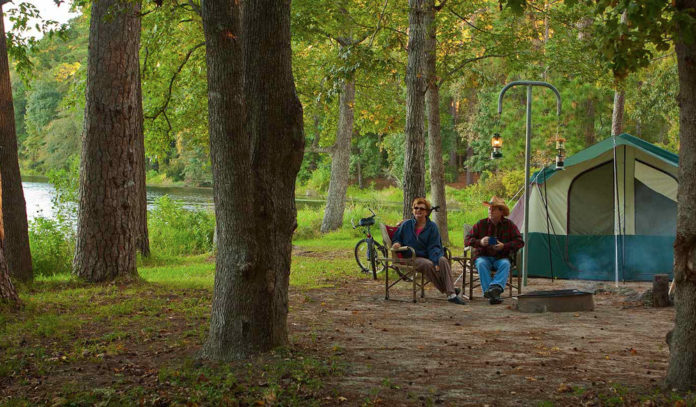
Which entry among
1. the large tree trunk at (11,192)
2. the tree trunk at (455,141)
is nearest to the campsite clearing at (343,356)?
the large tree trunk at (11,192)

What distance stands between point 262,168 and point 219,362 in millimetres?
1366

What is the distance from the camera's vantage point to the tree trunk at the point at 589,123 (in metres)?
26.7

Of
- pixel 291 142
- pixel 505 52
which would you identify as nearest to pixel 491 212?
pixel 291 142

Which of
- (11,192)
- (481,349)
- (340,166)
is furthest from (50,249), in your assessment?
(340,166)

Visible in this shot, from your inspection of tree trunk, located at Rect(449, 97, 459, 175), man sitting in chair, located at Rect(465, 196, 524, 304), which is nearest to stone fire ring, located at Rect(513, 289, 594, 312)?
man sitting in chair, located at Rect(465, 196, 524, 304)

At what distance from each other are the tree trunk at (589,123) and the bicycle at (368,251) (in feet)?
54.7

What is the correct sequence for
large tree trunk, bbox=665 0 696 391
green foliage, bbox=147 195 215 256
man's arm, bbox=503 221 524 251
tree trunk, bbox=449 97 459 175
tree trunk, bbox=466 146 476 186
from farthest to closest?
1. tree trunk, bbox=449 97 459 175
2. tree trunk, bbox=466 146 476 186
3. green foliage, bbox=147 195 215 256
4. man's arm, bbox=503 221 524 251
5. large tree trunk, bbox=665 0 696 391

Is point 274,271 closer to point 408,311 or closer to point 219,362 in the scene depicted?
point 219,362

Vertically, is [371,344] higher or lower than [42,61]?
lower

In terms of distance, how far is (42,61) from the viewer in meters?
49.8

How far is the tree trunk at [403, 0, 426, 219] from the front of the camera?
35.6ft

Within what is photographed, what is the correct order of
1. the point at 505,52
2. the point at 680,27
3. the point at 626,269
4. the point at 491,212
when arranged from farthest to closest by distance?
1. the point at 505,52
2. the point at 626,269
3. the point at 491,212
4. the point at 680,27

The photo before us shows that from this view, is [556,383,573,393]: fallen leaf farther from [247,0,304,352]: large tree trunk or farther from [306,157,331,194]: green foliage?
[306,157,331,194]: green foliage

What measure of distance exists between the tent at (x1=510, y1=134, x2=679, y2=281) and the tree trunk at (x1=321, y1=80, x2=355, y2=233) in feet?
26.8
